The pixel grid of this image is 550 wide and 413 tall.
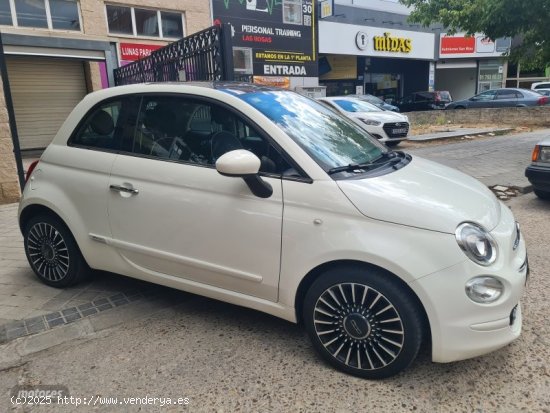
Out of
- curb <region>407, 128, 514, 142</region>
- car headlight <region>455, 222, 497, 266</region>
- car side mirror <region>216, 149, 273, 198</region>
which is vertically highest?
car side mirror <region>216, 149, 273, 198</region>

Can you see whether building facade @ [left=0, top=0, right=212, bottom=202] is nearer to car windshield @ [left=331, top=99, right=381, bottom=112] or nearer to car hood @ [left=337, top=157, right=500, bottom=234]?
car windshield @ [left=331, top=99, right=381, bottom=112]

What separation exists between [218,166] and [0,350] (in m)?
1.97

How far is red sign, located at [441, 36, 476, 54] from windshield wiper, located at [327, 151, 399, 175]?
3229 centimetres

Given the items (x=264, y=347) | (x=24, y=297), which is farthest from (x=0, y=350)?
(x=264, y=347)

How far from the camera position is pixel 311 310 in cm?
272

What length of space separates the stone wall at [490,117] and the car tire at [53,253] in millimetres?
18519

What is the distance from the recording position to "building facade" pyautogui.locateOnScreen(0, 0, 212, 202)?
44.2ft

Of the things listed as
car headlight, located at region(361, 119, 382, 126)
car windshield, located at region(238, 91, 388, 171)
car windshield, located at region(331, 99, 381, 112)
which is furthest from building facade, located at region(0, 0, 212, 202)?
car windshield, located at region(238, 91, 388, 171)

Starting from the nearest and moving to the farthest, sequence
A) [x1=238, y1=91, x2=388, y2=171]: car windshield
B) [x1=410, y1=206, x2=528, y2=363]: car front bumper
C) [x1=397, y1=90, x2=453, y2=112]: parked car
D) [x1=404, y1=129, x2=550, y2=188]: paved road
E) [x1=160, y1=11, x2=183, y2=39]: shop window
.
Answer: [x1=410, y1=206, x2=528, y2=363]: car front bumper, [x1=238, y1=91, x2=388, y2=171]: car windshield, [x1=404, y1=129, x2=550, y2=188]: paved road, [x1=160, y1=11, x2=183, y2=39]: shop window, [x1=397, y1=90, x2=453, y2=112]: parked car

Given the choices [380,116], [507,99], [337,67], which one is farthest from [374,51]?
[380,116]

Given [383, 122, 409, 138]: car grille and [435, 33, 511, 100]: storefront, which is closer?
[383, 122, 409, 138]: car grille

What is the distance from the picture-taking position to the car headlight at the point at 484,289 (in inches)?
92.8

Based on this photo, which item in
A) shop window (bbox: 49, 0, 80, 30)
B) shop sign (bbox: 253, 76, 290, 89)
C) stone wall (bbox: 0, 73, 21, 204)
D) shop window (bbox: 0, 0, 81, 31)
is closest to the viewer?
stone wall (bbox: 0, 73, 21, 204)

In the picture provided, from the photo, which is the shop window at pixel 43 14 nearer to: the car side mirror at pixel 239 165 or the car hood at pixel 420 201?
the car side mirror at pixel 239 165
